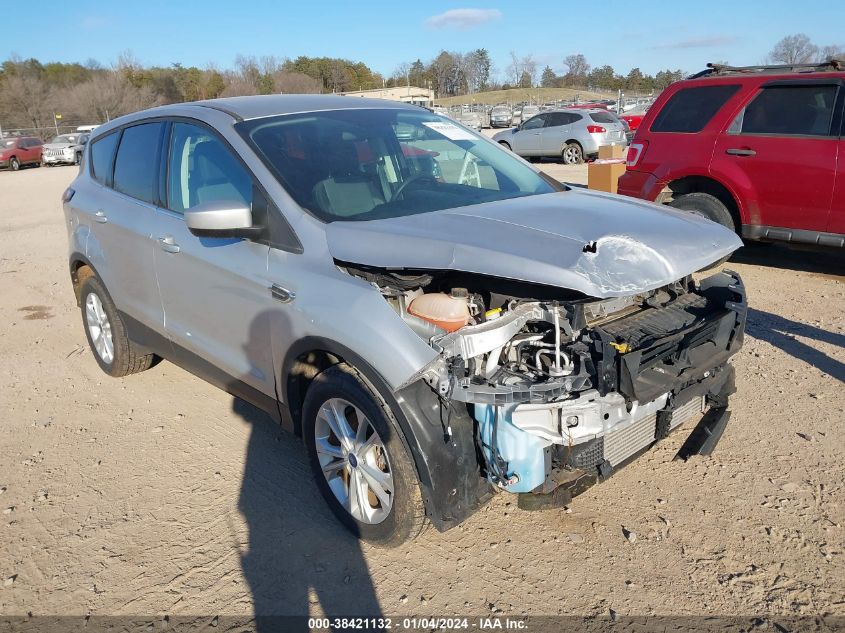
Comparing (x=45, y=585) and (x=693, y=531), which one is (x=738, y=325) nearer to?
(x=693, y=531)

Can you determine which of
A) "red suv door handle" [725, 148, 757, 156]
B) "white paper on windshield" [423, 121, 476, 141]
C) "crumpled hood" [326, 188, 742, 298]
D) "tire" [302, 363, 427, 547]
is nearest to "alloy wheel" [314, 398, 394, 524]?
"tire" [302, 363, 427, 547]

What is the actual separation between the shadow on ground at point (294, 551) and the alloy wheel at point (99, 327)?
1.91m

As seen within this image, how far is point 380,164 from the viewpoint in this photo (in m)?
3.64

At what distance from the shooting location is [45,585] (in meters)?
2.98

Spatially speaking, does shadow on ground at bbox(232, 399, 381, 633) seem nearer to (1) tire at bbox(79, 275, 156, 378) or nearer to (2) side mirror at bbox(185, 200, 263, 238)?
(2) side mirror at bbox(185, 200, 263, 238)

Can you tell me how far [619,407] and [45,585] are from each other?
2.65 meters

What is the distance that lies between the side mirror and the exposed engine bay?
0.54 m

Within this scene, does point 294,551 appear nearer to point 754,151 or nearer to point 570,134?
point 754,151

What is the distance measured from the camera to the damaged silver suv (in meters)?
2.65

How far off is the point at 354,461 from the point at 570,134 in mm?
18187

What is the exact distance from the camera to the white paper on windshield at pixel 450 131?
420cm

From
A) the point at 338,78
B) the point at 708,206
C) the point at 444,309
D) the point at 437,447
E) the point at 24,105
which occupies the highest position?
the point at 338,78

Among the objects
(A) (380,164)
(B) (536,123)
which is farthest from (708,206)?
(B) (536,123)

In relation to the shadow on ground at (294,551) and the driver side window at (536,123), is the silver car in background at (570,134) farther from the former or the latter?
the shadow on ground at (294,551)
